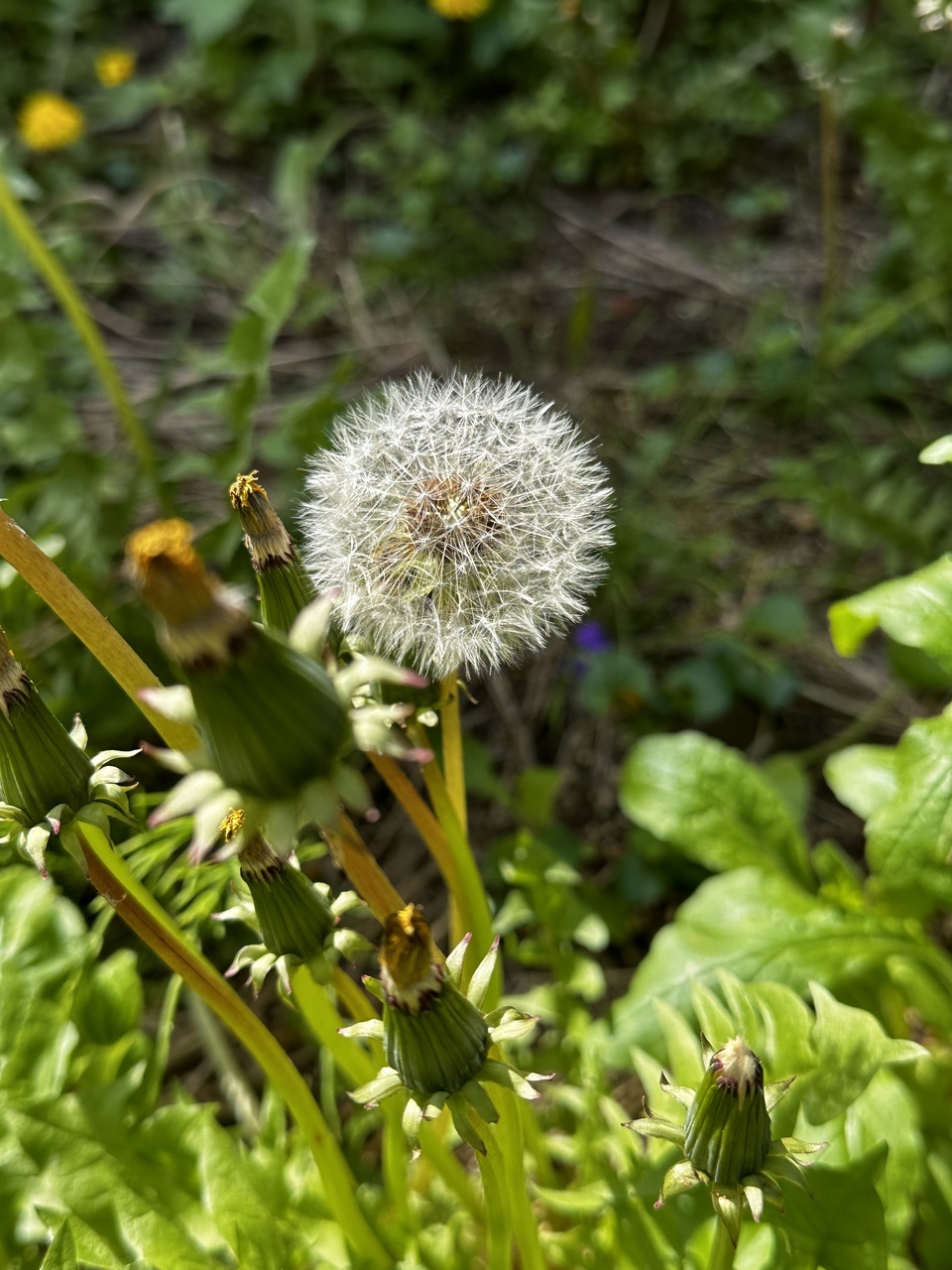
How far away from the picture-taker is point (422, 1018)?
2.90 ft

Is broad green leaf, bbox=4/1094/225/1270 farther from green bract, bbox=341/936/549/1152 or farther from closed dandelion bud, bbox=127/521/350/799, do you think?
closed dandelion bud, bbox=127/521/350/799

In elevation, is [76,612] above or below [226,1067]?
above

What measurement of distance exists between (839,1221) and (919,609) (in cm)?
77

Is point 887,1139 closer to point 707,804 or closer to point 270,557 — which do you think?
point 707,804

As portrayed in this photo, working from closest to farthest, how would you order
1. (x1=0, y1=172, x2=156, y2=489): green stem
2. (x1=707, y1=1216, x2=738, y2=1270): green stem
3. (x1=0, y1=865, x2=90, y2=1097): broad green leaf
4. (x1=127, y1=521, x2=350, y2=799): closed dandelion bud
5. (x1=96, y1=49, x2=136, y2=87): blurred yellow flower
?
(x1=127, y1=521, x2=350, y2=799): closed dandelion bud → (x1=707, y1=1216, x2=738, y2=1270): green stem → (x1=0, y1=865, x2=90, y2=1097): broad green leaf → (x1=0, y1=172, x2=156, y2=489): green stem → (x1=96, y1=49, x2=136, y2=87): blurred yellow flower

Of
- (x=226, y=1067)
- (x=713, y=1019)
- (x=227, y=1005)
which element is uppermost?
(x=227, y=1005)

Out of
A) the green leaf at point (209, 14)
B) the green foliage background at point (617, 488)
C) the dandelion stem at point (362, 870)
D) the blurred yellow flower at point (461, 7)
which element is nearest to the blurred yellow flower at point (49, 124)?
the green foliage background at point (617, 488)

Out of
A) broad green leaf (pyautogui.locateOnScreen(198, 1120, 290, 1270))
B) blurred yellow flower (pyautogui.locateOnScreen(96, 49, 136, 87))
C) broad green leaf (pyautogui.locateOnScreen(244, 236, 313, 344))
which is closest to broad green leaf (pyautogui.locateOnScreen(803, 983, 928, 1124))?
broad green leaf (pyautogui.locateOnScreen(198, 1120, 290, 1270))

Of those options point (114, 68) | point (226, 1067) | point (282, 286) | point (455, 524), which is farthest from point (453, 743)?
point (114, 68)

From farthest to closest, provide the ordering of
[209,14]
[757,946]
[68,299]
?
1. [209,14]
2. [68,299]
3. [757,946]

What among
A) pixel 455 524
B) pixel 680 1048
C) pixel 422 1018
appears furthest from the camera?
pixel 680 1048

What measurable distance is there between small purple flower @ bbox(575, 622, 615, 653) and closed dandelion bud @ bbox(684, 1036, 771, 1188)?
1545 mm

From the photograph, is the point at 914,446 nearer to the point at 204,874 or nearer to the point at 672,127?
the point at 672,127

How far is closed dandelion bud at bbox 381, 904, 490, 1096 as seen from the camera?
0.85 metres
